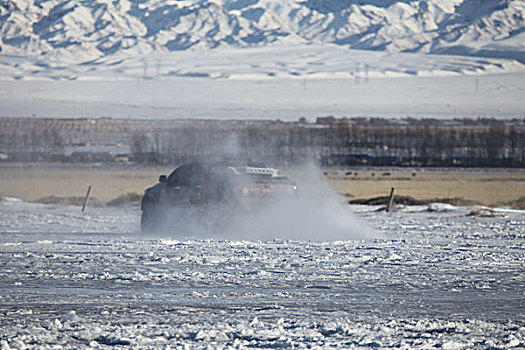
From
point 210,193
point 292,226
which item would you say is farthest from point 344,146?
point 210,193

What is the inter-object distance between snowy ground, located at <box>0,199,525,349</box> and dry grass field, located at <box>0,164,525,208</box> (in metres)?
20.2

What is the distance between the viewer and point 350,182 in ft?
167

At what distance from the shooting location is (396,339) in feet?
25.5

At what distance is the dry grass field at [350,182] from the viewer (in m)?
41.2

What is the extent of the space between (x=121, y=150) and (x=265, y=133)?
18.6 meters

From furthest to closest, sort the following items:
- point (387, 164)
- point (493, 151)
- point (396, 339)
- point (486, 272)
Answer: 1. point (493, 151)
2. point (387, 164)
3. point (486, 272)
4. point (396, 339)

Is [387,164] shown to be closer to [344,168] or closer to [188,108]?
[344,168]

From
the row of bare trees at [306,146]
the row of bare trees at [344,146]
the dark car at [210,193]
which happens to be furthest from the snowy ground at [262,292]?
the row of bare trees at [344,146]

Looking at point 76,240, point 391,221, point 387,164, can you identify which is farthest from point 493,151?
point 76,240

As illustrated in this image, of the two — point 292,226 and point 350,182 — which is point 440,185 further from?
point 292,226

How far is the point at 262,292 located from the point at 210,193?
302 inches

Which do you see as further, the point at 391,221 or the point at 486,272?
the point at 391,221

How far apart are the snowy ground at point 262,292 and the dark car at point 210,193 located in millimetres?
1004

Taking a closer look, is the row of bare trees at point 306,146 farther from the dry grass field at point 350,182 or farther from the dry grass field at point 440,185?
the dry grass field at point 440,185
